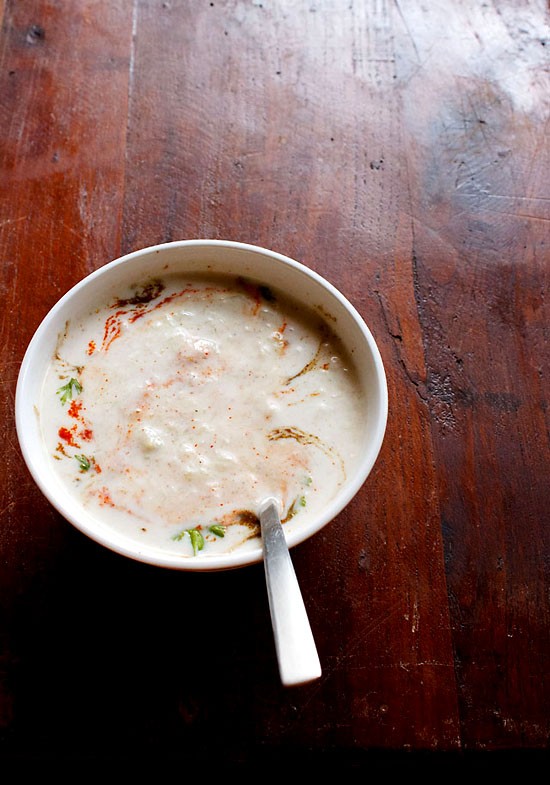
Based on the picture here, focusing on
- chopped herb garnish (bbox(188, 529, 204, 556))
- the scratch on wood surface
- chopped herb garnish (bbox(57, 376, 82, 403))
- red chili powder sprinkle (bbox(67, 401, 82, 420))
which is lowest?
chopped herb garnish (bbox(188, 529, 204, 556))

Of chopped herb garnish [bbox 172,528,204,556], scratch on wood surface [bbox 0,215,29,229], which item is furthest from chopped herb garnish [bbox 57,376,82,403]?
scratch on wood surface [bbox 0,215,29,229]

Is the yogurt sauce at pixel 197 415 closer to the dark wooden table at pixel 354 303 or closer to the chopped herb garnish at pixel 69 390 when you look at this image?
the chopped herb garnish at pixel 69 390

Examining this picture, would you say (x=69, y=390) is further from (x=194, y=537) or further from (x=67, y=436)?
(x=194, y=537)

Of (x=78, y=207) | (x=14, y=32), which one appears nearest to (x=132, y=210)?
(x=78, y=207)

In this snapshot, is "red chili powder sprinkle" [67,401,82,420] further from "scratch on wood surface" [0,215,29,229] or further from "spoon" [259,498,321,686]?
"scratch on wood surface" [0,215,29,229]

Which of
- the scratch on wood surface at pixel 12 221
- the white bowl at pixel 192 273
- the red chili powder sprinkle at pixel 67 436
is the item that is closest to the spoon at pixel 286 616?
the white bowl at pixel 192 273

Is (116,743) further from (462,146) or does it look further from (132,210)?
(462,146)

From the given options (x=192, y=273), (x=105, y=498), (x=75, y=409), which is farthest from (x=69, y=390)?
(x=192, y=273)

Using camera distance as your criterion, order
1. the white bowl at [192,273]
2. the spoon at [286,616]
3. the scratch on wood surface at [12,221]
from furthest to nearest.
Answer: the scratch on wood surface at [12,221]
the white bowl at [192,273]
the spoon at [286,616]
